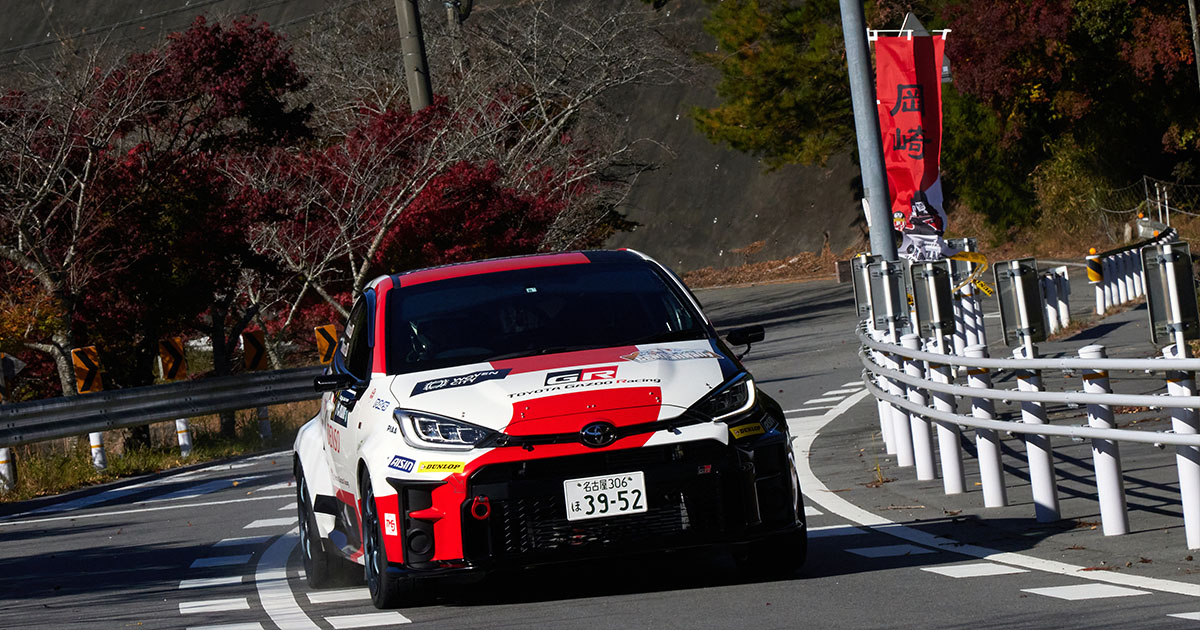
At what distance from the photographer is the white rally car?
7574 mm

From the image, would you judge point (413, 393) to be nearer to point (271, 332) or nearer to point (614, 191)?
point (271, 332)

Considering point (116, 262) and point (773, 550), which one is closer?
point (773, 550)

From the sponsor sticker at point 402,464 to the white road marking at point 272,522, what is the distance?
582cm

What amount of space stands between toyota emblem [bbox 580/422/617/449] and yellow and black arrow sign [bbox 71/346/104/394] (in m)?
15.8

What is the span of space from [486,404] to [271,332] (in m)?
31.3

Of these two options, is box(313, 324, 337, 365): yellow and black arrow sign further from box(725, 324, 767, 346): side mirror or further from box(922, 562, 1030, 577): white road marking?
box(922, 562, 1030, 577): white road marking

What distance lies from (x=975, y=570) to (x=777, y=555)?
0.95 m

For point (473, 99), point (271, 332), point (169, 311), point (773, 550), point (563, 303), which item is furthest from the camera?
point (271, 332)

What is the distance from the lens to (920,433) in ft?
38.7

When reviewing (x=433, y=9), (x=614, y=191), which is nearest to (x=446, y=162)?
(x=614, y=191)

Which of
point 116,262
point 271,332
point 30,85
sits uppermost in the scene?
point 30,85

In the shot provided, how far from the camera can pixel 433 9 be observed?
45.5 m

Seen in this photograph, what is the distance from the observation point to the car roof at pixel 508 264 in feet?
30.4

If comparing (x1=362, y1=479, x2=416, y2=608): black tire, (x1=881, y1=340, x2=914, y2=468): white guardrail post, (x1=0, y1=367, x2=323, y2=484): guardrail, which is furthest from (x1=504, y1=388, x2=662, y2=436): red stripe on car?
(x1=0, y1=367, x2=323, y2=484): guardrail
